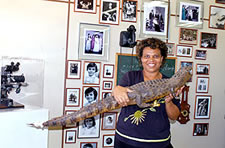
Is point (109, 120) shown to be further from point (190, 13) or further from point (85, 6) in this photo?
point (190, 13)

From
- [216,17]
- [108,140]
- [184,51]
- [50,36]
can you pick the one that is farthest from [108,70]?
[216,17]

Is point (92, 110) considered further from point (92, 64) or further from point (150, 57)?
point (92, 64)

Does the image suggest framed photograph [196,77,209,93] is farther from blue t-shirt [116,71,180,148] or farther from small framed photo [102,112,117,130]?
blue t-shirt [116,71,180,148]

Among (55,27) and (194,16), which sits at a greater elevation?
(194,16)

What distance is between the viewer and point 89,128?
329 cm

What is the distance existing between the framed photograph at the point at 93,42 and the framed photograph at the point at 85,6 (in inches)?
7.7

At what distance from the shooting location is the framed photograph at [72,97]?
3.15 metres

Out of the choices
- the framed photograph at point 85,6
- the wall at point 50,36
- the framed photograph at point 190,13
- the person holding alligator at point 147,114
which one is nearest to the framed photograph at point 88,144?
the wall at point 50,36

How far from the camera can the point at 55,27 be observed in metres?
3.04

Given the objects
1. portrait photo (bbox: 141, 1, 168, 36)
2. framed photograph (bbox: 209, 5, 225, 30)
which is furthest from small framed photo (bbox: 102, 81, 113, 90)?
framed photograph (bbox: 209, 5, 225, 30)

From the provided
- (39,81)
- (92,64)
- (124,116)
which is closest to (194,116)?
(92,64)

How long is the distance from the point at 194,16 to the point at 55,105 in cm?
251

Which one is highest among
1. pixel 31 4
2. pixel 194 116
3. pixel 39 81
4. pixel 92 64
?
pixel 31 4

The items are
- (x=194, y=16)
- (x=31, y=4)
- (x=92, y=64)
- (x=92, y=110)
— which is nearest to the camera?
(x=92, y=110)
